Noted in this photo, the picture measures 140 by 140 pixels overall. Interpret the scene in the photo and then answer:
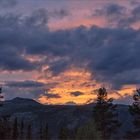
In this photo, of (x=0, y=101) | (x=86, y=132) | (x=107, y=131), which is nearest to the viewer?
(x=86, y=132)

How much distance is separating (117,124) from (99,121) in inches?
254

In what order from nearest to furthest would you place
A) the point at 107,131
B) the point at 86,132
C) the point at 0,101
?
the point at 86,132
the point at 107,131
the point at 0,101

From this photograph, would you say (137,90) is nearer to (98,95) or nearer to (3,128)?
(98,95)

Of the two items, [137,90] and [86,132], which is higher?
[137,90]

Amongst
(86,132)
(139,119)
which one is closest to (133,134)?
(139,119)

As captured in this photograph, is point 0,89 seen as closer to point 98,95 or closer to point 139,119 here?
point 98,95

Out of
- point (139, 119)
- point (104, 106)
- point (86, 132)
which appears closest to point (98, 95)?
point (104, 106)

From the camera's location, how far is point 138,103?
4614 inches

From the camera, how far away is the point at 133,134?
114375 millimetres

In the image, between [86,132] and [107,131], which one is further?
[107,131]

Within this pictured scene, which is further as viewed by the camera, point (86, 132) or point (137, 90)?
point (137, 90)

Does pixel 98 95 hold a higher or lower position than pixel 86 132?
higher

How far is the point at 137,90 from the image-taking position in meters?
116

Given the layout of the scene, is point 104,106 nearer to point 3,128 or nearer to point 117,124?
point 117,124
